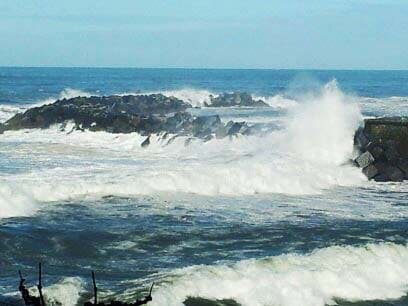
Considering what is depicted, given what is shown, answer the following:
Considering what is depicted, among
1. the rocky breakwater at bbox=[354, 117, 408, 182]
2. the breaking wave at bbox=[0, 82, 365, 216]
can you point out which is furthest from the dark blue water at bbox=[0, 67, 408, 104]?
the rocky breakwater at bbox=[354, 117, 408, 182]

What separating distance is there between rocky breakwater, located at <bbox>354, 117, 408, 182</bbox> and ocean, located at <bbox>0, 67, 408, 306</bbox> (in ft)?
1.52

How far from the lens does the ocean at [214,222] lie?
11367mm

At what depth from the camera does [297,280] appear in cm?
1170

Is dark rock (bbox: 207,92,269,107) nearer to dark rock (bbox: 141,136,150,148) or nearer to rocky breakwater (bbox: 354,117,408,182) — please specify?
dark rock (bbox: 141,136,150,148)

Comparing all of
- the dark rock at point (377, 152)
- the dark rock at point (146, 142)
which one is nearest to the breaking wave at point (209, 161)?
the dark rock at point (146, 142)

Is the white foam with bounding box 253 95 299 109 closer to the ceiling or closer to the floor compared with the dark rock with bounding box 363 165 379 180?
closer to the floor

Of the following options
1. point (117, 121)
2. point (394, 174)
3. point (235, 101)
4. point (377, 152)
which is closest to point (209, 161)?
point (377, 152)

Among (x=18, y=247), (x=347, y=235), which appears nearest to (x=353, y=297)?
(x=347, y=235)

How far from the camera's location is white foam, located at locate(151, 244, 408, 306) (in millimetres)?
11031

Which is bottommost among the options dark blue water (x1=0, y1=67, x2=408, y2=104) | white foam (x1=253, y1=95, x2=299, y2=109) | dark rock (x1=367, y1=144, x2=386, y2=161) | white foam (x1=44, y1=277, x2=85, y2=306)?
dark blue water (x1=0, y1=67, x2=408, y2=104)

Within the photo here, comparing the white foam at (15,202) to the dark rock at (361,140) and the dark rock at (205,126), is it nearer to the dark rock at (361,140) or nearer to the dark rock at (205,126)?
the dark rock at (361,140)

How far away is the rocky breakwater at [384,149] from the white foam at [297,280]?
9491 millimetres

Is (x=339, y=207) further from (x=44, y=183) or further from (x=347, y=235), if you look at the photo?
(x=44, y=183)

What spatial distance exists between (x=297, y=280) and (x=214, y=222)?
4.01 meters
